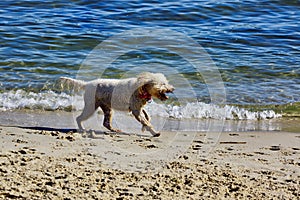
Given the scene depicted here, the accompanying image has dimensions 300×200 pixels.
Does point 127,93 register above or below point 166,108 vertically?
above

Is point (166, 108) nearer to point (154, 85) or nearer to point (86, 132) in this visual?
point (154, 85)

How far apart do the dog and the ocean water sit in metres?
1.17

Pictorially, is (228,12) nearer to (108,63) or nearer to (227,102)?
(108,63)

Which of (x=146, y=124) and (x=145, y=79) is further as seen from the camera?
(x=146, y=124)

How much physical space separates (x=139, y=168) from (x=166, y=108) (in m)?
3.30

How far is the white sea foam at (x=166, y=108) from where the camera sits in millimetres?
8953

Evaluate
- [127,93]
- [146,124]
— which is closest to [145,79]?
[127,93]

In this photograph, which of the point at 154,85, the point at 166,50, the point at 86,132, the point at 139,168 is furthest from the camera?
the point at 166,50

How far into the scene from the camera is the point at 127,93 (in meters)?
7.72

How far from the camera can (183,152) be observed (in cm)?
675

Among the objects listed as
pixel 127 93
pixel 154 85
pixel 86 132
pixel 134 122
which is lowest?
pixel 134 122

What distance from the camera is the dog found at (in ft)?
25.0

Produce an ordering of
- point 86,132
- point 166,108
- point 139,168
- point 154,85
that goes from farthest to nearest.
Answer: point 166,108 → point 86,132 → point 154,85 → point 139,168

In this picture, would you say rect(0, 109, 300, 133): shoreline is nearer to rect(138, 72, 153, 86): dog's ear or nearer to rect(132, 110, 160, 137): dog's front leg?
rect(132, 110, 160, 137): dog's front leg
